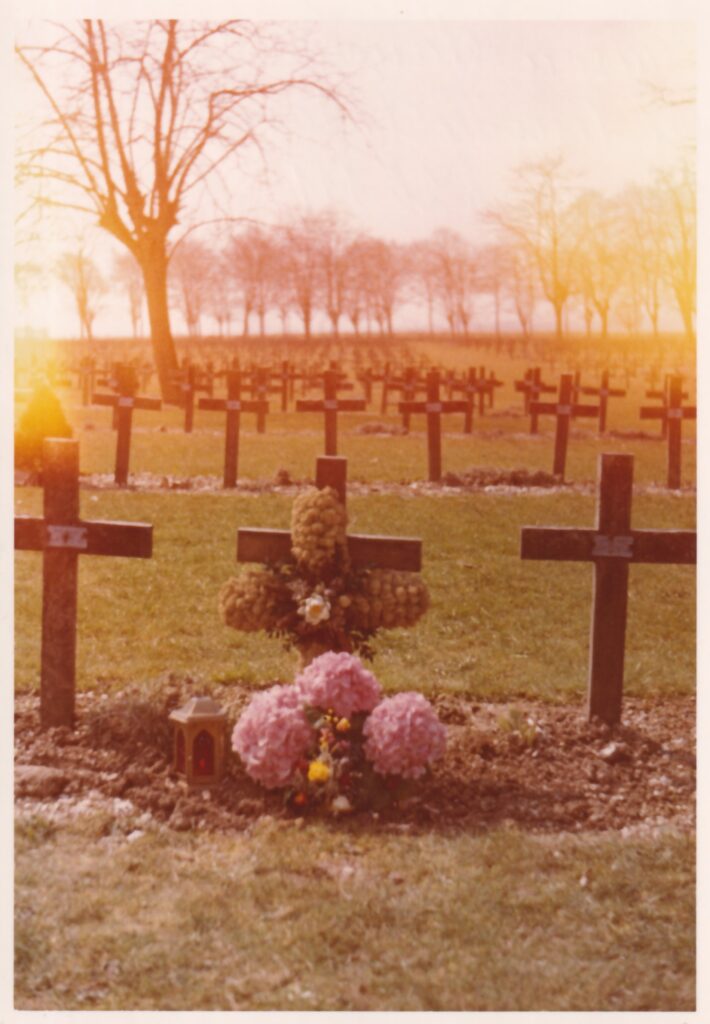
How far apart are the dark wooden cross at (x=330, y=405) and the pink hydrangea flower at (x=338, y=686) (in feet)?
28.3

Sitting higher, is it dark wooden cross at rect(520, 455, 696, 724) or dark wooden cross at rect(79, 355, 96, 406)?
dark wooden cross at rect(79, 355, 96, 406)

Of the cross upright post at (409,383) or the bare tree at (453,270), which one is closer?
the bare tree at (453,270)

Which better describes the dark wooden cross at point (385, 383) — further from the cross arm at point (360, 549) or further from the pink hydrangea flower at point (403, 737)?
the pink hydrangea flower at point (403, 737)

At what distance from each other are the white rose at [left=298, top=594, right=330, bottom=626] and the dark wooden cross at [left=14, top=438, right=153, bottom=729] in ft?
2.69

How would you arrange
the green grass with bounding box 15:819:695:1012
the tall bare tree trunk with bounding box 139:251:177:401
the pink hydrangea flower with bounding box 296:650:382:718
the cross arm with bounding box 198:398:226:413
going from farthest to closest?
the cross arm with bounding box 198:398:226:413 → the tall bare tree trunk with bounding box 139:251:177:401 → the pink hydrangea flower with bounding box 296:650:382:718 → the green grass with bounding box 15:819:695:1012

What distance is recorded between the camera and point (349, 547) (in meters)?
5.13

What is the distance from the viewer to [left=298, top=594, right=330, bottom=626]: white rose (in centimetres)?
490

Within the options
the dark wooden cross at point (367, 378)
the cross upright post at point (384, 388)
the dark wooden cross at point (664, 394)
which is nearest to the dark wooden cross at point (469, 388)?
the cross upright post at point (384, 388)

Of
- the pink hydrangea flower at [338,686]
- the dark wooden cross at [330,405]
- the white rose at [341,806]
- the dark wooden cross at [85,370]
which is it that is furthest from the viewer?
the dark wooden cross at [330,405]

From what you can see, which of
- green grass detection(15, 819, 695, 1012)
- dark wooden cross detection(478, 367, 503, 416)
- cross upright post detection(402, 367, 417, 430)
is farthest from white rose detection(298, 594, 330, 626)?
dark wooden cross detection(478, 367, 503, 416)

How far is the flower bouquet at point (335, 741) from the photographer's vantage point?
14.9 ft

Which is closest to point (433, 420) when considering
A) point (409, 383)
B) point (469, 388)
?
point (469, 388)

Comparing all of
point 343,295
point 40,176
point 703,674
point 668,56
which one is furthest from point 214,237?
point 703,674

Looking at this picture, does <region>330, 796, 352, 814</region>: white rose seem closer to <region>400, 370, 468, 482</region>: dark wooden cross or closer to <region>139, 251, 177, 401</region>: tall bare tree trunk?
<region>139, 251, 177, 401</region>: tall bare tree trunk
